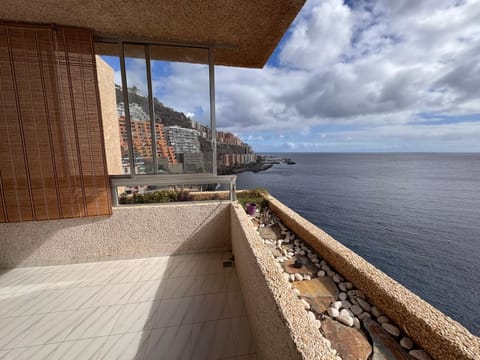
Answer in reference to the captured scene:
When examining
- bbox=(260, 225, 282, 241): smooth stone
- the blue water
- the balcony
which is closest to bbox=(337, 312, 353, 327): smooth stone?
the balcony

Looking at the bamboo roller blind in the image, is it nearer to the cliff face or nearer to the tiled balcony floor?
the cliff face

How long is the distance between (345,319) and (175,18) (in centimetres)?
304

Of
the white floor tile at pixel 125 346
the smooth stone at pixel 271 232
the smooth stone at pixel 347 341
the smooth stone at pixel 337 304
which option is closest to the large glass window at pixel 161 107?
the smooth stone at pixel 271 232

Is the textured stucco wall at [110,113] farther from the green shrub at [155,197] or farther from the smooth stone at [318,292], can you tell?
the smooth stone at [318,292]

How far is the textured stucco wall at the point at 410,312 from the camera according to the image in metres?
0.89

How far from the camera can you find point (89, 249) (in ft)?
8.86

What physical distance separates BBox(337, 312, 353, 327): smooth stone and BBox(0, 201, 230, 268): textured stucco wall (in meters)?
1.96

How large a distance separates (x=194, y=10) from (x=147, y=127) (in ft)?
5.05

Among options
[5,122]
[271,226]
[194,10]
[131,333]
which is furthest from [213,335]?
[5,122]

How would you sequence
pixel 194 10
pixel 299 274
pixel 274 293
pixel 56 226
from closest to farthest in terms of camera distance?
1. pixel 274 293
2. pixel 299 274
3. pixel 194 10
4. pixel 56 226

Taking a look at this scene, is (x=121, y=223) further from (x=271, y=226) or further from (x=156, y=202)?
(x=271, y=226)

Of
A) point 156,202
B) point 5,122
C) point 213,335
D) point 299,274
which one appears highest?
point 5,122

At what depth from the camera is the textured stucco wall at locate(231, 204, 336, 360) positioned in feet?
2.73

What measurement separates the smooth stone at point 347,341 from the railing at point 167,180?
2.12 m
